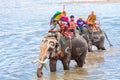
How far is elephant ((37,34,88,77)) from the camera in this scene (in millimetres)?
11945

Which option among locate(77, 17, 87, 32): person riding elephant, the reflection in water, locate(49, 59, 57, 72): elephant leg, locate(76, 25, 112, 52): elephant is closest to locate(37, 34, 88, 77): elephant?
locate(49, 59, 57, 72): elephant leg

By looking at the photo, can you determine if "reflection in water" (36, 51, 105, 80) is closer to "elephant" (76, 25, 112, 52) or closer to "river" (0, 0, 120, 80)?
"river" (0, 0, 120, 80)

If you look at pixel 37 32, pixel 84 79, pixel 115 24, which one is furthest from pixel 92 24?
pixel 115 24

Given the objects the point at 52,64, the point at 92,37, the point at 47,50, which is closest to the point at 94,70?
the point at 52,64

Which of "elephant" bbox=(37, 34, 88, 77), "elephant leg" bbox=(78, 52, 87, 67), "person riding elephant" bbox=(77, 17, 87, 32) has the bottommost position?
"elephant leg" bbox=(78, 52, 87, 67)

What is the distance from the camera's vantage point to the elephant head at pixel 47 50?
11.8 meters

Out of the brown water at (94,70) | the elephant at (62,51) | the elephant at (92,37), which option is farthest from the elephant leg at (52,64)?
the elephant at (92,37)

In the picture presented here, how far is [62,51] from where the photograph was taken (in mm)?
13008

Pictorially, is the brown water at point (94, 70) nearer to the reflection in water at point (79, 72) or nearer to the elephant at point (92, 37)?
the reflection in water at point (79, 72)

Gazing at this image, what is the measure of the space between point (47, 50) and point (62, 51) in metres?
1.06

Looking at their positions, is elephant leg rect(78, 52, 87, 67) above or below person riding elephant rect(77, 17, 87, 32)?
below

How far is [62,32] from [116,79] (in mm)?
2307

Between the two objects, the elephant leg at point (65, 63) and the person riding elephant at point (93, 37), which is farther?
the person riding elephant at point (93, 37)

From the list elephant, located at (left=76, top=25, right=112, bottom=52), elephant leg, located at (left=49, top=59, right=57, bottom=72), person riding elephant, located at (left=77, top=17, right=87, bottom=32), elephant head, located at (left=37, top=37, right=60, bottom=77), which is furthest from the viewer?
elephant, located at (left=76, top=25, right=112, bottom=52)
